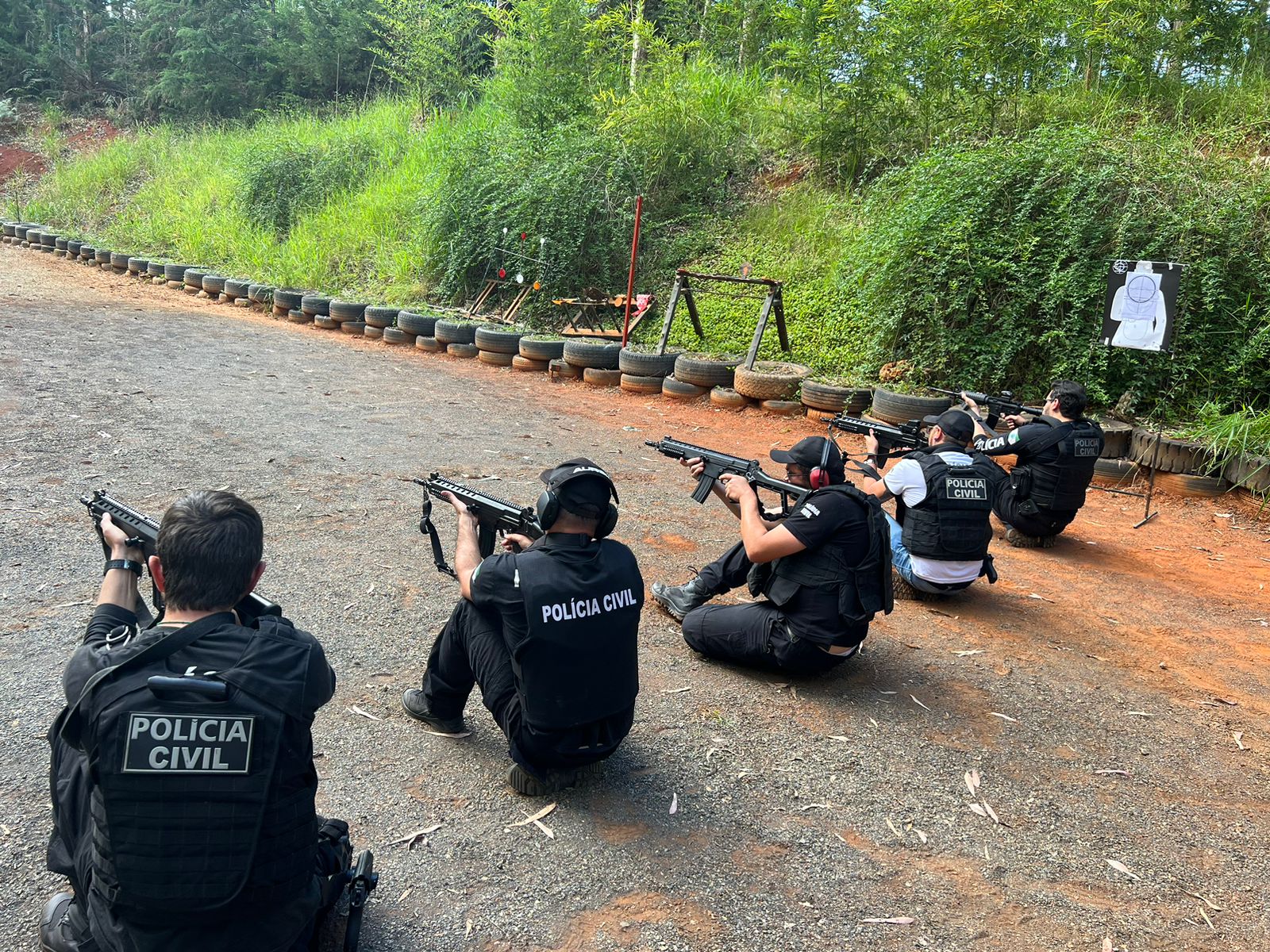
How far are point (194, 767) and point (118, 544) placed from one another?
1.09 metres

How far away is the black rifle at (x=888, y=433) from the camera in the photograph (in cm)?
615

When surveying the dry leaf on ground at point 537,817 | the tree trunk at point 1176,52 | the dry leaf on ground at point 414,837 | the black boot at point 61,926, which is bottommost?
the dry leaf on ground at point 414,837

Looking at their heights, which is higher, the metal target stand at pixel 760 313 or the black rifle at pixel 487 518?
the metal target stand at pixel 760 313

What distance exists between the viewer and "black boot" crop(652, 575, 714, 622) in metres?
4.73

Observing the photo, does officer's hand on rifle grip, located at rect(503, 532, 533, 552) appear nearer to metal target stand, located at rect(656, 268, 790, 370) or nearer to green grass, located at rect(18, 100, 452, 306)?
metal target stand, located at rect(656, 268, 790, 370)

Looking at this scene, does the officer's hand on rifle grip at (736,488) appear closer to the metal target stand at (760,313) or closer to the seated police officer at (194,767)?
the seated police officer at (194,767)

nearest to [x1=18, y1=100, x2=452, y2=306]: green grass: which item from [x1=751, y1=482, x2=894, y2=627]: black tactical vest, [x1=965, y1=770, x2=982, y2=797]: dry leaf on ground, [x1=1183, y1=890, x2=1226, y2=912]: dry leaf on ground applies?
[x1=751, y1=482, x2=894, y2=627]: black tactical vest

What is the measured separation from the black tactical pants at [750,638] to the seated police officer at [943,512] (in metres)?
1.24

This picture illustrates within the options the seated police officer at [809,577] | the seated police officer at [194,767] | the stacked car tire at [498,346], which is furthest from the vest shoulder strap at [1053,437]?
the stacked car tire at [498,346]

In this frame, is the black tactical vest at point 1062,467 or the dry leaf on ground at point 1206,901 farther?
the black tactical vest at point 1062,467

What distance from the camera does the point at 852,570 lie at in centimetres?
394

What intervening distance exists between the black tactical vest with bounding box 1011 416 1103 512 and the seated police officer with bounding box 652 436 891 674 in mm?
2955

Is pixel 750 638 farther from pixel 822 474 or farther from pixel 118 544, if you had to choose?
pixel 118 544

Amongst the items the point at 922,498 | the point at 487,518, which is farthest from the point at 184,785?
the point at 922,498
